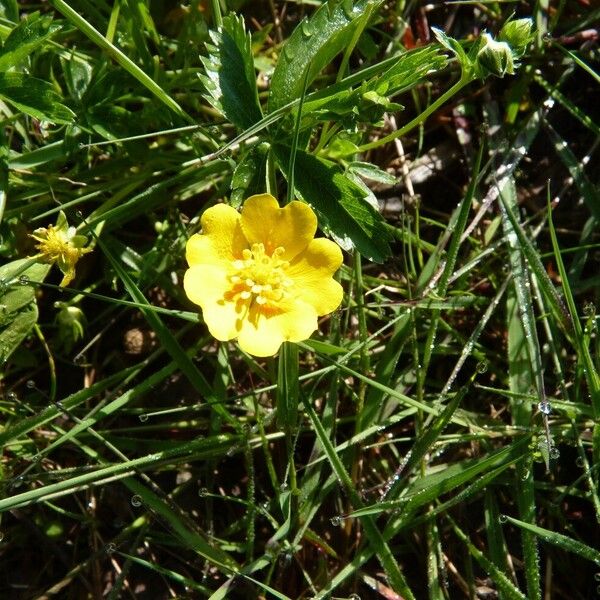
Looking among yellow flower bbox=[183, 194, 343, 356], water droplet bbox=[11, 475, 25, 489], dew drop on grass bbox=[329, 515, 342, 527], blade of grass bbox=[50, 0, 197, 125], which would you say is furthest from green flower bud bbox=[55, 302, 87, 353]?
dew drop on grass bbox=[329, 515, 342, 527]

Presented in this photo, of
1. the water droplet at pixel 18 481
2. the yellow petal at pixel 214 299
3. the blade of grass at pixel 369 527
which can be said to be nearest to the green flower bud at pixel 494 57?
the yellow petal at pixel 214 299

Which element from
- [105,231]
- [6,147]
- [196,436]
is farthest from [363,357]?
[6,147]

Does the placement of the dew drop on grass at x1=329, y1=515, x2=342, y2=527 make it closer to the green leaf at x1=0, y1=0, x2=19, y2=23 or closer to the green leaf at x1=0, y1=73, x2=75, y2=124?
the green leaf at x1=0, y1=73, x2=75, y2=124

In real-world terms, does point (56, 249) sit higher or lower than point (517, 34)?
lower

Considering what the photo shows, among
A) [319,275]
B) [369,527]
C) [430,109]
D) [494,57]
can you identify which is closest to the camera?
[494,57]

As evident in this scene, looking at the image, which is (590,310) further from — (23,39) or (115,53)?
(23,39)

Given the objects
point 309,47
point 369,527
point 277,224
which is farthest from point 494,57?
point 369,527
